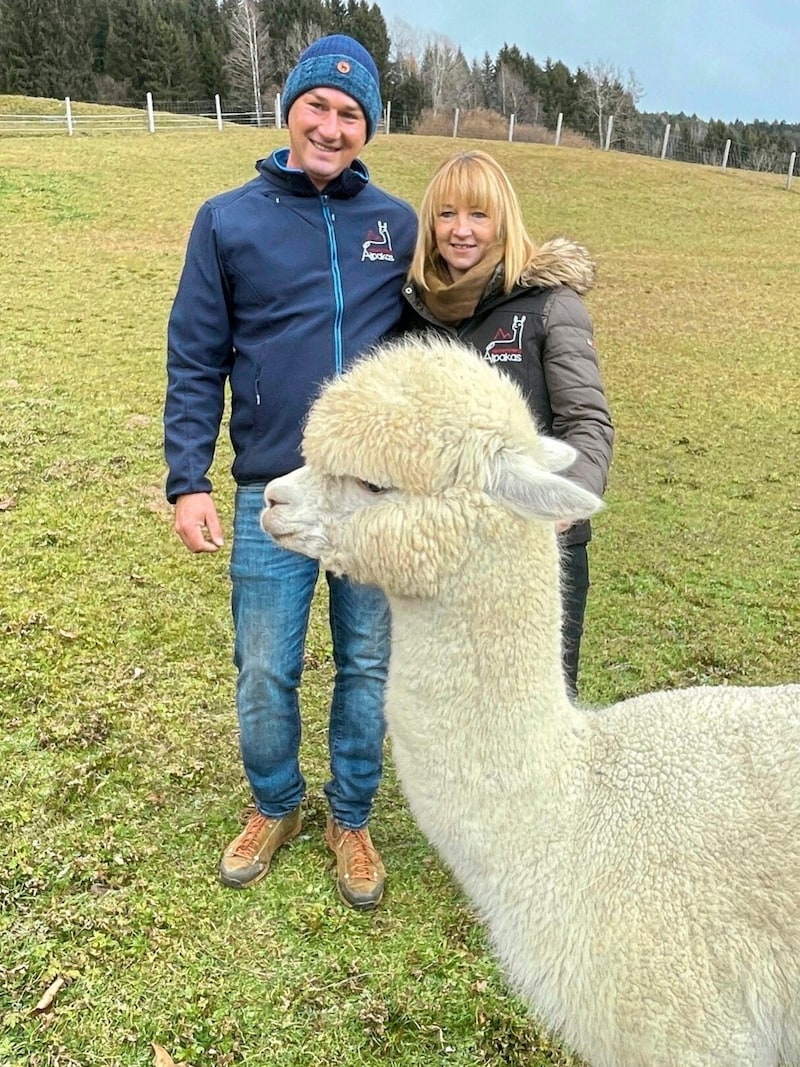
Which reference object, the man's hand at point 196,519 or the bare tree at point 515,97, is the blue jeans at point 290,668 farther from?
the bare tree at point 515,97

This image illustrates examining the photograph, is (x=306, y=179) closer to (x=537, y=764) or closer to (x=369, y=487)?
(x=369, y=487)

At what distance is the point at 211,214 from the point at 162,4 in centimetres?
6821

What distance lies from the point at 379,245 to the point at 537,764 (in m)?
1.55

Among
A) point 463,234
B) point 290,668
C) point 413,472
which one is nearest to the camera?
point 413,472

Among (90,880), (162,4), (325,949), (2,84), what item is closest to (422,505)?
(325,949)

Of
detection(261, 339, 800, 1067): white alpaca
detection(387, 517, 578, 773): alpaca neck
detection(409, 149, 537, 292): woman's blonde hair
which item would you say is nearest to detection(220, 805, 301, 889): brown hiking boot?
detection(261, 339, 800, 1067): white alpaca

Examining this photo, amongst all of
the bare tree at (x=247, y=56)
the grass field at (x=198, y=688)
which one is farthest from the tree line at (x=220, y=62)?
the grass field at (x=198, y=688)

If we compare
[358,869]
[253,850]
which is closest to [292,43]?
[253,850]

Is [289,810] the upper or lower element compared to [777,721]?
lower

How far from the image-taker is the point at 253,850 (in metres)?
2.93

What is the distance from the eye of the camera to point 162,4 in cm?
5869

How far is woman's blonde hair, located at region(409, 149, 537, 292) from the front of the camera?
8.13 ft

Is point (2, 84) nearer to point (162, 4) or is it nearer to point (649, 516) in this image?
point (162, 4)

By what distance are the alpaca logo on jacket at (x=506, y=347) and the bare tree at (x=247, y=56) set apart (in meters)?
52.2
